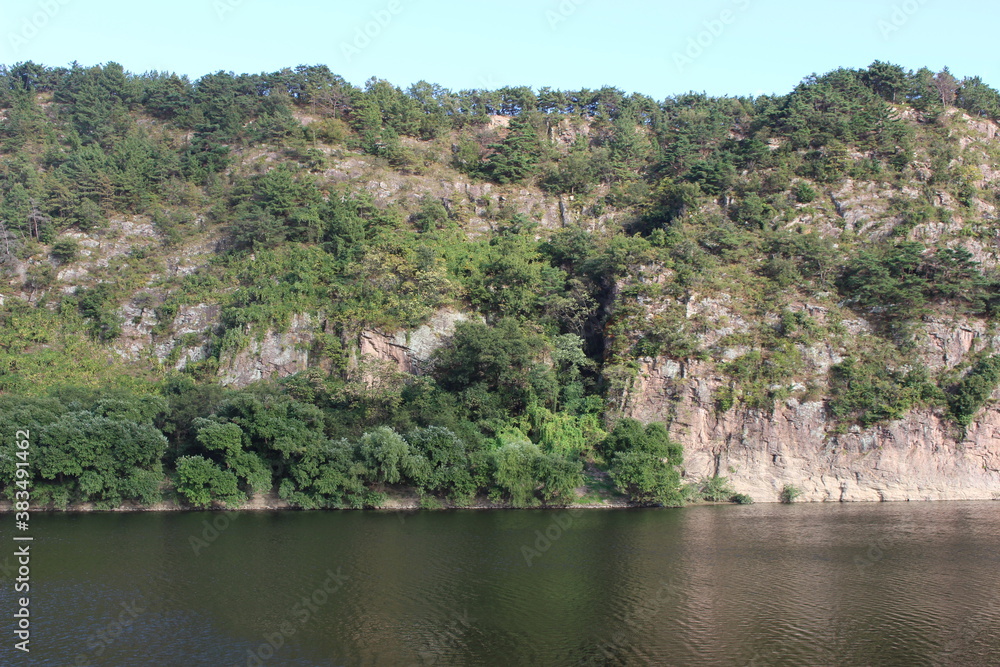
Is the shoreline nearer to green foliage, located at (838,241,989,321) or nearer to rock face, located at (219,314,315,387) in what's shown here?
rock face, located at (219,314,315,387)

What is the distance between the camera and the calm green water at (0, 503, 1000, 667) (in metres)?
22.1

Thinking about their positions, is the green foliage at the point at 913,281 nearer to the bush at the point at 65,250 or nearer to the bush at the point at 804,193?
the bush at the point at 804,193

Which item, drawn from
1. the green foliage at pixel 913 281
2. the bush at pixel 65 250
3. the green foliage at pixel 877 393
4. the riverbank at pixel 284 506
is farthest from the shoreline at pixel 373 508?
the bush at pixel 65 250

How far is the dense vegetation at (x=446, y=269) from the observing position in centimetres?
4628

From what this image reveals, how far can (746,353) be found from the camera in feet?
180

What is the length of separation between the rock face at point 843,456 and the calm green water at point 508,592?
9.42 metres

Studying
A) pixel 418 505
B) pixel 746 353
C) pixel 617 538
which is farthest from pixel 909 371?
pixel 418 505

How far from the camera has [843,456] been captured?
51.5 m

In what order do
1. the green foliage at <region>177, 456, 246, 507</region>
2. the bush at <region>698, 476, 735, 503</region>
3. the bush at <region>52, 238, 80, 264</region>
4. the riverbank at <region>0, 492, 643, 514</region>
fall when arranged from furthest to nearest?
the bush at <region>52, 238, 80, 264</region>, the bush at <region>698, 476, 735, 503</region>, the riverbank at <region>0, 492, 643, 514</region>, the green foliage at <region>177, 456, 246, 507</region>

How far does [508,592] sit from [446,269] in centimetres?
4018

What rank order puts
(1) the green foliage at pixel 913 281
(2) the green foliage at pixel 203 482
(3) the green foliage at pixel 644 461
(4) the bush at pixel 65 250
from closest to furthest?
(2) the green foliage at pixel 203 482
(3) the green foliage at pixel 644 461
(1) the green foliage at pixel 913 281
(4) the bush at pixel 65 250

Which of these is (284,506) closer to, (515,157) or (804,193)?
(515,157)

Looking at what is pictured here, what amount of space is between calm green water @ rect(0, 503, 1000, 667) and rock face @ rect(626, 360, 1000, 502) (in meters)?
9.42

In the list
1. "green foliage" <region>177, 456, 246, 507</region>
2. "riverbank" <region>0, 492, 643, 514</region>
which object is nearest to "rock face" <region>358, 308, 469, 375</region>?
"riverbank" <region>0, 492, 643, 514</region>
